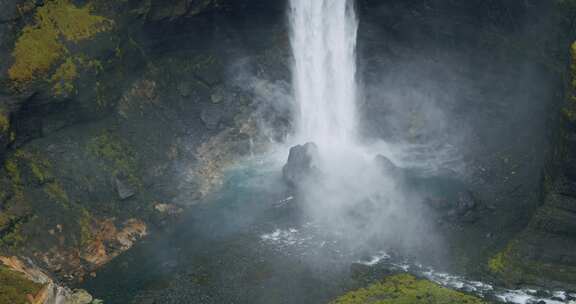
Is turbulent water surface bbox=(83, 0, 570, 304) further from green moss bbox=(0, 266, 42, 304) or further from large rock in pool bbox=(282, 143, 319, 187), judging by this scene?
green moss bbox=(0, 266, 42, 304)

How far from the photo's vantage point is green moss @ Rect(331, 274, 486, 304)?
40.5m

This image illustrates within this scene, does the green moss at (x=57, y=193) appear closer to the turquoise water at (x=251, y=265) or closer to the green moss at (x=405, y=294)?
the turquoise water at (x=251, y=265)

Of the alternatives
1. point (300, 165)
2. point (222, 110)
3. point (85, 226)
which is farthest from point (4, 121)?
point (300, 165)

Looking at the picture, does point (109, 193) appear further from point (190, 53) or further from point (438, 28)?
point (438, 28)

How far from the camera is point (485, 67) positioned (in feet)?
196

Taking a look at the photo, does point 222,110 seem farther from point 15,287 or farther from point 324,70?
point 15,287

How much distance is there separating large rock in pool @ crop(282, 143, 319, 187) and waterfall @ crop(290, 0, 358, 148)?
7146mm

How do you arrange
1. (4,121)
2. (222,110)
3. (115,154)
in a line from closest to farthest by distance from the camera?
1. (4,121)
2. (115,154)
3. (222,110)

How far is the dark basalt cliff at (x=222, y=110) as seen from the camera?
4766 centimetres

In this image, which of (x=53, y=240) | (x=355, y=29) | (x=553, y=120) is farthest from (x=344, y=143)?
(x=53, y=240)

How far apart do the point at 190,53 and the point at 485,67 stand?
30569mm

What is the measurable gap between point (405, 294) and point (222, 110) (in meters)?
32.6

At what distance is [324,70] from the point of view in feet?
225

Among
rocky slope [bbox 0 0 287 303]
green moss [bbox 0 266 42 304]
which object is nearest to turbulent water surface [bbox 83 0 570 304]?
rocky slope [bbox 0 0 287 303]
